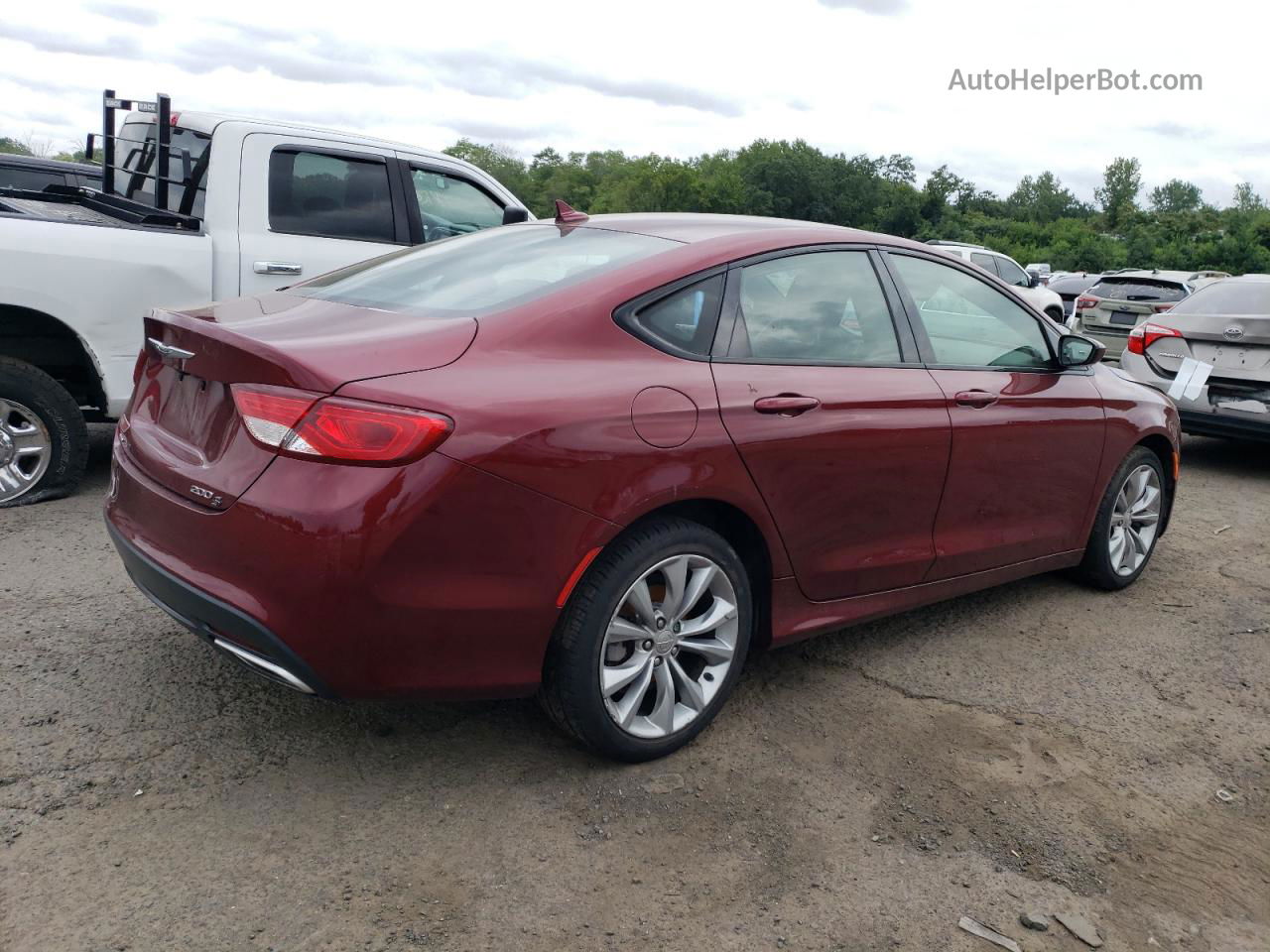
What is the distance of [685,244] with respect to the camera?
3357 millimetres

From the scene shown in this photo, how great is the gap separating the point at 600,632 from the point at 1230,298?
723 cm

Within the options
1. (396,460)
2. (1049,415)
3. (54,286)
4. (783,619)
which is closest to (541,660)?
(396,460)

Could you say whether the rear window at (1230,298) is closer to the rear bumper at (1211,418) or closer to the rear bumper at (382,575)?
the rear bumper at (1211,418)

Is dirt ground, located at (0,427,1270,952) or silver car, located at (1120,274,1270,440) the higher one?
silver car, located at (1120,274,1270,440)

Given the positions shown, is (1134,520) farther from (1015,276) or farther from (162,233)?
(1015,276)

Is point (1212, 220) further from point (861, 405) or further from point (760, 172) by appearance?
point (861, 405)

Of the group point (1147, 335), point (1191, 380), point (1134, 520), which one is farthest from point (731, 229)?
point (1147, 335)

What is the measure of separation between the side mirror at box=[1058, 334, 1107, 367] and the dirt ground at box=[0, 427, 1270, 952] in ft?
3.95

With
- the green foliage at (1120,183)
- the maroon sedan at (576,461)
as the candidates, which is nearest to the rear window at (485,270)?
the maroon sedan at (576,461)

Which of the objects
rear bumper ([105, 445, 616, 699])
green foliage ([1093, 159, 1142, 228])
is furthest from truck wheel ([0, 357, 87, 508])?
green foliage ([1093, 159, 1142, 228])

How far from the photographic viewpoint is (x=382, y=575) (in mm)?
2566

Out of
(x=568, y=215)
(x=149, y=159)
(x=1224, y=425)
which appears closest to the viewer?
(x=568, y=215)

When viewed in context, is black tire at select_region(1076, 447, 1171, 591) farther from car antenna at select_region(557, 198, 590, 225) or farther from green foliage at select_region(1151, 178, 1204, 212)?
green foliage at select_region(1151, 178, 1204, 212)

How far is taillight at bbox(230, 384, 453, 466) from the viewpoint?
101 inches
